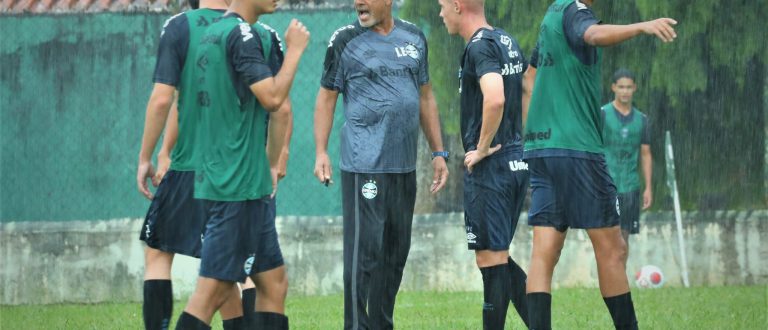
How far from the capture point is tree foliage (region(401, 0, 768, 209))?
13.8 metres

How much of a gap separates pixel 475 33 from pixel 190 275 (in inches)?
243

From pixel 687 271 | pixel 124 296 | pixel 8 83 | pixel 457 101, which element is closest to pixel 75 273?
pixel 124 296

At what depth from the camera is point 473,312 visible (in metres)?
12.2

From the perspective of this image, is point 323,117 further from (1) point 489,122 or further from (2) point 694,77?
(2) point 694,77

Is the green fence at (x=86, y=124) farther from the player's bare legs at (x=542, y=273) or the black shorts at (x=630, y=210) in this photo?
the player's bare legs at (x=542, y=273)

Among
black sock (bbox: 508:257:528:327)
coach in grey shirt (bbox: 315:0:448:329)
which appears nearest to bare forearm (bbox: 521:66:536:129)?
coach in grey shirt (bbox: 315:0:448:329)

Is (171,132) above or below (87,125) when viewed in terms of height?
below

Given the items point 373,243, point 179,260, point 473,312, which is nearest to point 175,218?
point 373,243

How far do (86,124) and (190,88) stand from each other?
282 inches

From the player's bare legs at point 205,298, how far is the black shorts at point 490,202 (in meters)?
2.14

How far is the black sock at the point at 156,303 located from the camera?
25.8ft

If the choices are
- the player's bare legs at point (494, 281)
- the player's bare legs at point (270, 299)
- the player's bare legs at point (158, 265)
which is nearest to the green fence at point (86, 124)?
the player's bare legs at point (494, 281)

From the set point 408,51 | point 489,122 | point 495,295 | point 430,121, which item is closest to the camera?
point 489,122

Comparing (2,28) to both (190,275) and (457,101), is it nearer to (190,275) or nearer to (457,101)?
(190,275)
